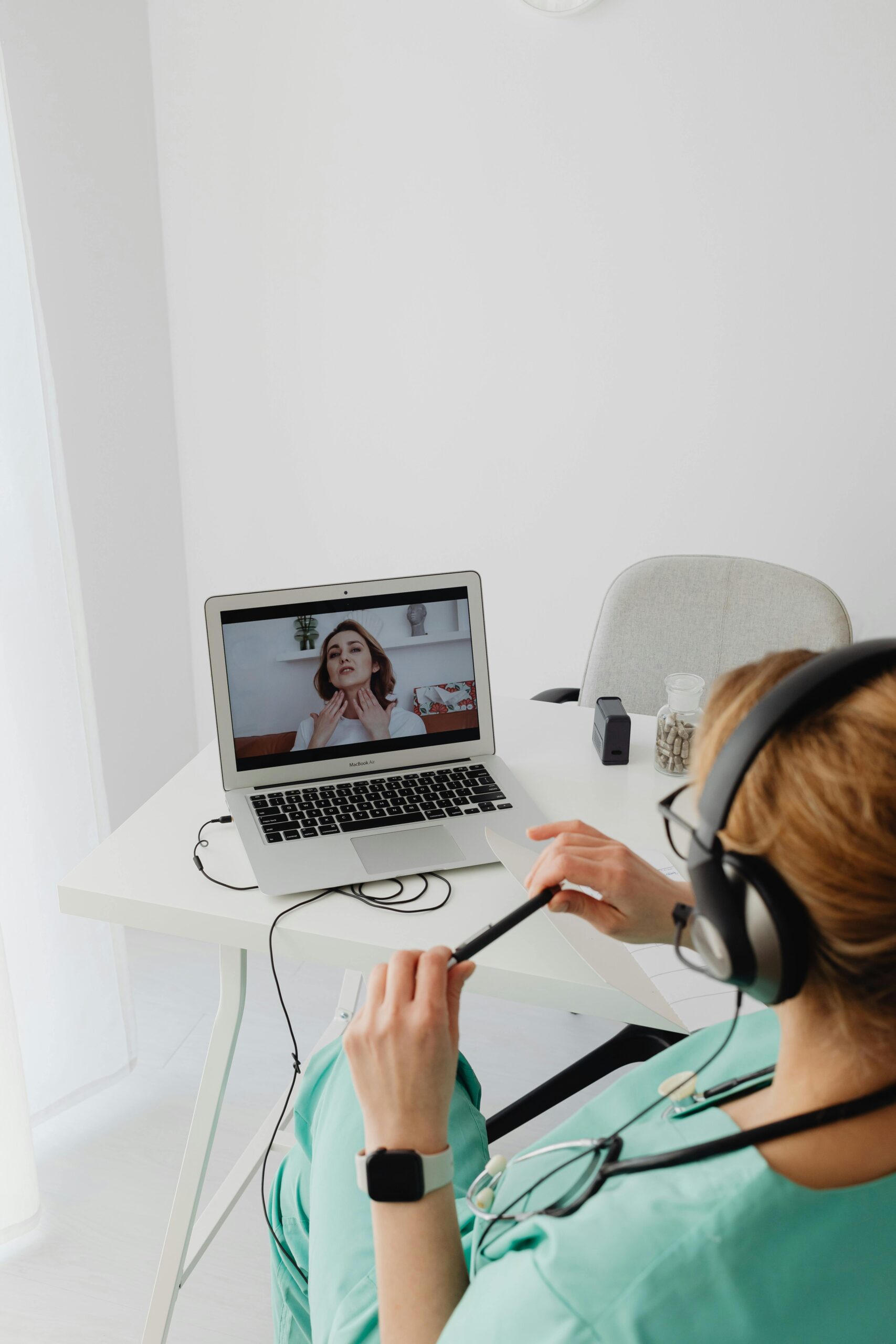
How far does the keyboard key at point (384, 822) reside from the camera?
1208mm

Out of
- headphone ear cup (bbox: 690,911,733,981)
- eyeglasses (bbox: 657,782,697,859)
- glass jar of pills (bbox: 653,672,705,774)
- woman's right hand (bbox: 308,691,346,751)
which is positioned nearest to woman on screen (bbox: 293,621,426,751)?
woman's right hand (bbox: 308,691,346,751)

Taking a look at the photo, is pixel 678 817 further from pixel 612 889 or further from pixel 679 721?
pixel 679 721

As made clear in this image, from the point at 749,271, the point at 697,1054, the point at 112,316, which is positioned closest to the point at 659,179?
the point at 749,271

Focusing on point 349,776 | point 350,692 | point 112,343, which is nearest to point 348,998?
point 349,776

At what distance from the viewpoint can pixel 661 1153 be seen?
1.90 ft

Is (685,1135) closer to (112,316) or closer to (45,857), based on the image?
(45,857)

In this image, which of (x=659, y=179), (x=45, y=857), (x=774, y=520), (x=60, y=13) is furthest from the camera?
(x=774, y=520)

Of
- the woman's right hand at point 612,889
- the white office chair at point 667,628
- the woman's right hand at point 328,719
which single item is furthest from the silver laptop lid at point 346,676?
the white office chair at point 667,628

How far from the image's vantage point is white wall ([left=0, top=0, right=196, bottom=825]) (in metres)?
1.83

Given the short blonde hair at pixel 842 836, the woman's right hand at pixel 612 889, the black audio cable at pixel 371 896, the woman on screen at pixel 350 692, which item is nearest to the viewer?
the short blonde hair at pixel 842 836

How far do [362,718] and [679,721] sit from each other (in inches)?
17.3

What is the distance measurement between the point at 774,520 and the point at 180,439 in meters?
1.46

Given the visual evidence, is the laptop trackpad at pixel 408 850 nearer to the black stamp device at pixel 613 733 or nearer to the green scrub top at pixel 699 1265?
the black stamp device at pixel 613 733

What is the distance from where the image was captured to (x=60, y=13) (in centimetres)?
181
